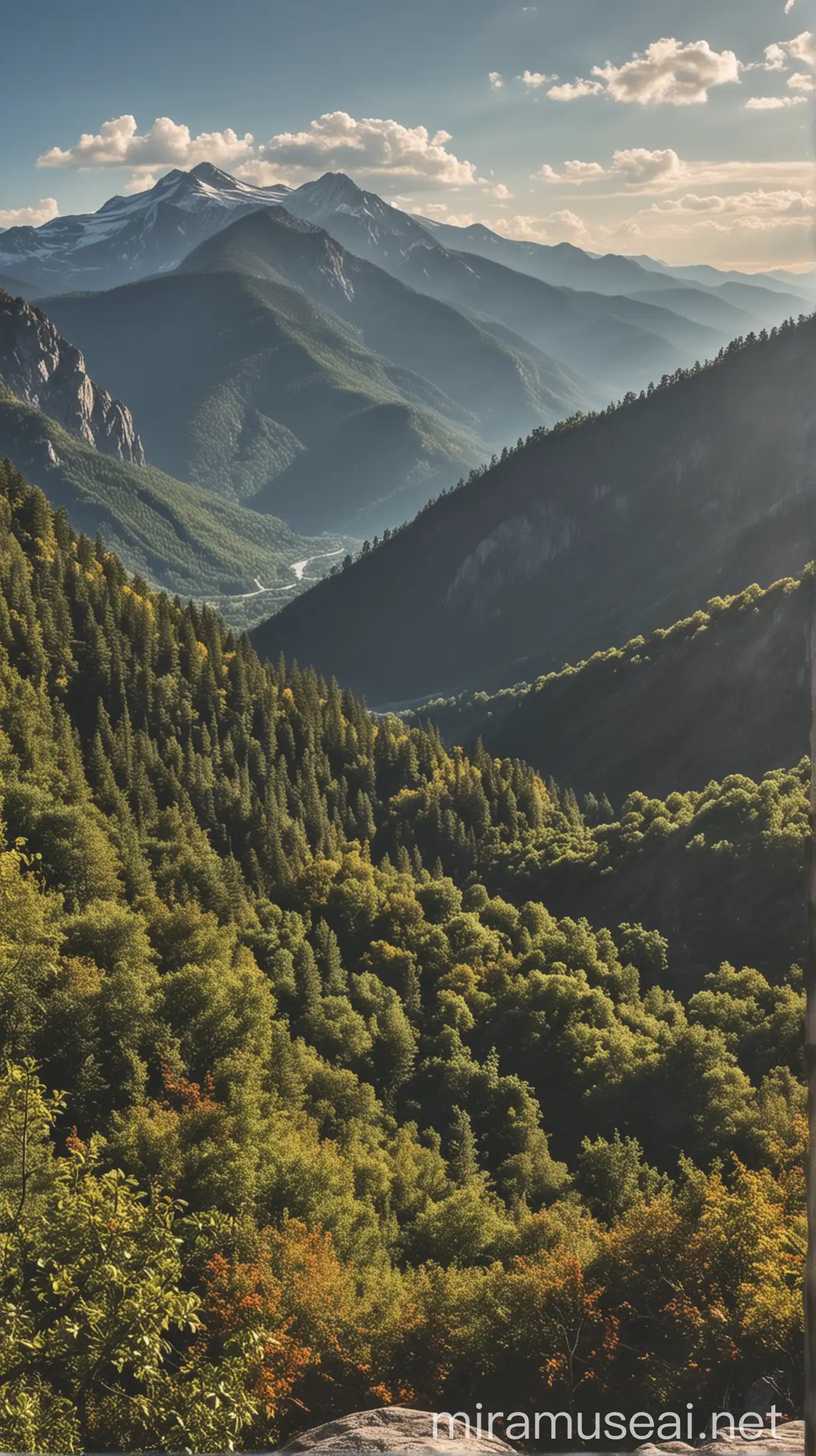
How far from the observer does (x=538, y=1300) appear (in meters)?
34.9

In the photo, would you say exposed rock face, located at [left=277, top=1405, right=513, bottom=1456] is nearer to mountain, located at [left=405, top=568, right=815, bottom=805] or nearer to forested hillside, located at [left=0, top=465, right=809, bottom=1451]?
forested hillside, located at [left=0, top=465, right=809, bottom=1451]

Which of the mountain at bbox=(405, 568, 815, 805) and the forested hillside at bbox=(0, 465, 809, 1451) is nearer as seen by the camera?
the forested hillside at bbox=(0, 465, 809, 1451)

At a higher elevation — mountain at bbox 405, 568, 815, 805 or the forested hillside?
mountain at bbox 405, 568, 815, 805

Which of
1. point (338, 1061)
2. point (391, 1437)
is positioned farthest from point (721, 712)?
point (391, 1437)

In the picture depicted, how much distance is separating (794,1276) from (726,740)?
15294 cm

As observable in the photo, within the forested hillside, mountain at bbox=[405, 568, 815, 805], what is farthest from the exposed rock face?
→ mountain at bbox=[405, 568, 815, 805]

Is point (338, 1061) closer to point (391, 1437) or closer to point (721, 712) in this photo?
point (391, 1437)

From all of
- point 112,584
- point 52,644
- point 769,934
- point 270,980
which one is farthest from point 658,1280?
point 112,584

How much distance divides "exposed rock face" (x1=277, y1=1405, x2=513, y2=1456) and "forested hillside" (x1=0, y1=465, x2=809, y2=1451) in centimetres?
173

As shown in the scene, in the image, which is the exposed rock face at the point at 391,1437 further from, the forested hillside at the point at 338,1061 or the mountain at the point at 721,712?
the mountain at the point at 721,712

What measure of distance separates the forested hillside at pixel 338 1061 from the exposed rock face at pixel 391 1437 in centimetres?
173

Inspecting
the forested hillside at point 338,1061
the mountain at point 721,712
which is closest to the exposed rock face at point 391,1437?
the forested hillside at point 338,1061

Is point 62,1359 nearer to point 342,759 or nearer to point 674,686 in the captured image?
point 342,759

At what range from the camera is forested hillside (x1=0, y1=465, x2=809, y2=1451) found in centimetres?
2058
